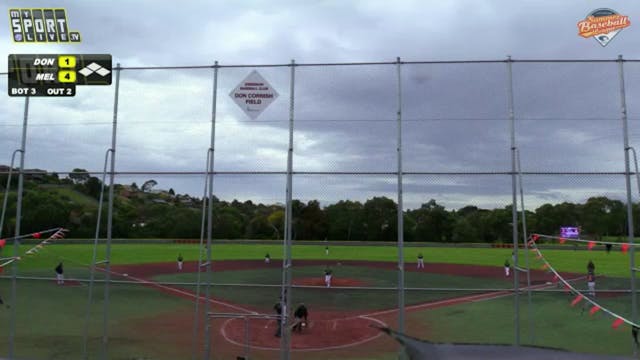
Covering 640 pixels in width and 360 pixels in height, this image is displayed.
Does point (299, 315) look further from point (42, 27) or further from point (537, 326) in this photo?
point (42, 27)

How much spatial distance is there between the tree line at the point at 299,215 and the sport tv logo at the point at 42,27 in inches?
136

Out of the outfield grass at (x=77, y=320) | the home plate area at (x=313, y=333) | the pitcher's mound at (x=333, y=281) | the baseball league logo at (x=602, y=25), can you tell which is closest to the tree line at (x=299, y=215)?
the home plate area at (x=313, y=333)

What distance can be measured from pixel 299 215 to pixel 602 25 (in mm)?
7826

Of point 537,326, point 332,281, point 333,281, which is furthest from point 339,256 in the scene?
point 537,326

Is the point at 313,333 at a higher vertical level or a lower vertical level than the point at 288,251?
lower

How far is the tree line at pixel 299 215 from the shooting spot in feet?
35.5

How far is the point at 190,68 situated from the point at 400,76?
175 inches

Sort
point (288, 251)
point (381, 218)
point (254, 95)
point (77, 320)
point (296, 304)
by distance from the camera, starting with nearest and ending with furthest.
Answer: point (288, 251)
point (254, 95)
point (381, 218)
point (77, 320)
point (296, 304)

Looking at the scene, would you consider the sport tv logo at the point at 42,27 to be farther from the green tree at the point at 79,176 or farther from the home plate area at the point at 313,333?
the home plate area at the point at 313,333

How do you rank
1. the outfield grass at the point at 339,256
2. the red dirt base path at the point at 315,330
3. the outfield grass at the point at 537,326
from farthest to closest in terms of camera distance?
the outfield grass at the point at 339,256 < the outfield grass at the point at 537,326 < the red dirt base path at the point at 315,330

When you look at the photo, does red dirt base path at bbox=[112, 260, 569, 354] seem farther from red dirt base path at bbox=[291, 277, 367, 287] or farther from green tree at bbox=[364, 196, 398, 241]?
red dirt base path at bbox=[291, 277, 367, 287]

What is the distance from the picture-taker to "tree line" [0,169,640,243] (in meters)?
10.8
